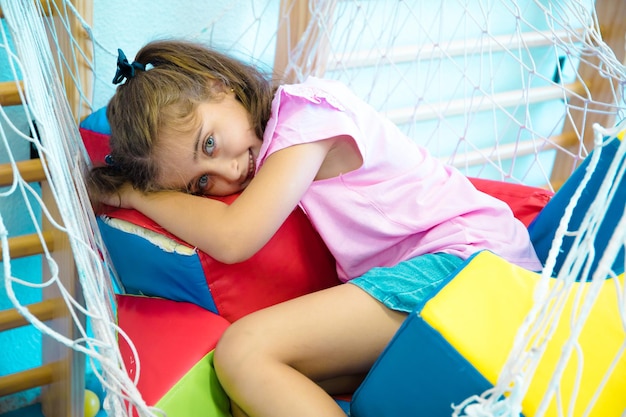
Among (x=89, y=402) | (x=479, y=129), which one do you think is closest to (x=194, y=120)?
(x=89, y=402)

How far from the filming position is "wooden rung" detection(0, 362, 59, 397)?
1274mm

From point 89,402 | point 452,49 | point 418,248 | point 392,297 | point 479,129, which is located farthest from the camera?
point 479,129

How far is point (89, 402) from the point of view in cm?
139

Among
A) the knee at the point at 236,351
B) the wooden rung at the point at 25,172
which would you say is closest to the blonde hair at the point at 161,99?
the wooden rung at the point at 25,172

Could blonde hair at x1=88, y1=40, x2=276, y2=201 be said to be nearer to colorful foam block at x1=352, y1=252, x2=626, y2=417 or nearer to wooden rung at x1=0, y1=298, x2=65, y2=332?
wooden rung at x1=0, y1=298, x2=65, y2=332

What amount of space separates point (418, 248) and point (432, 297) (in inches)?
10.9

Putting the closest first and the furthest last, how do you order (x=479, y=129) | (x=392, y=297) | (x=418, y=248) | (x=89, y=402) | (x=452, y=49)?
(x=392, y=297) < (x=418, y=248) < (x=89, y=402) < (x=452, y=49) < (x=479, y=129)

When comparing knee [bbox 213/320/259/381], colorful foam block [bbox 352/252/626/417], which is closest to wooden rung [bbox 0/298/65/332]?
knee [bbox 213/320/259/381]

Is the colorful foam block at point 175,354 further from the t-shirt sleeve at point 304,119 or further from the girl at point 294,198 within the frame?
the t-shirt sleeve at point 304,119

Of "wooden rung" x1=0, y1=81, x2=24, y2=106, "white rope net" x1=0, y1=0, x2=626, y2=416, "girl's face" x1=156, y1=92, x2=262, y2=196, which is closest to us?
"white rope net" x1=0, y1=0, x2=626, y2=416

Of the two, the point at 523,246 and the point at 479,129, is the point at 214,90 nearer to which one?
the point at 523,246

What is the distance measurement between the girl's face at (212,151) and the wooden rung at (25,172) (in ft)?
0.87

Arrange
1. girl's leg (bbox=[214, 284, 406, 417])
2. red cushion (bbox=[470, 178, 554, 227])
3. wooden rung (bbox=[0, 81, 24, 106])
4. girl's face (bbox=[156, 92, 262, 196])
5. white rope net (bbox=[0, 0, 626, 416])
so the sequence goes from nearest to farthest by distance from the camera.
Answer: white rope net (bbox=[0, 0, 626, 416]), girl's leg (bbox=[214, 284, 406, 417]), girl's face (bbox=[156, 92, 262, 196]), wooden rung (bbox=[0, 81, 24, 106]), red cushion (bbox=[470, 178, 554, 227])

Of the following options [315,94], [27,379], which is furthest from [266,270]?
[27,379]
